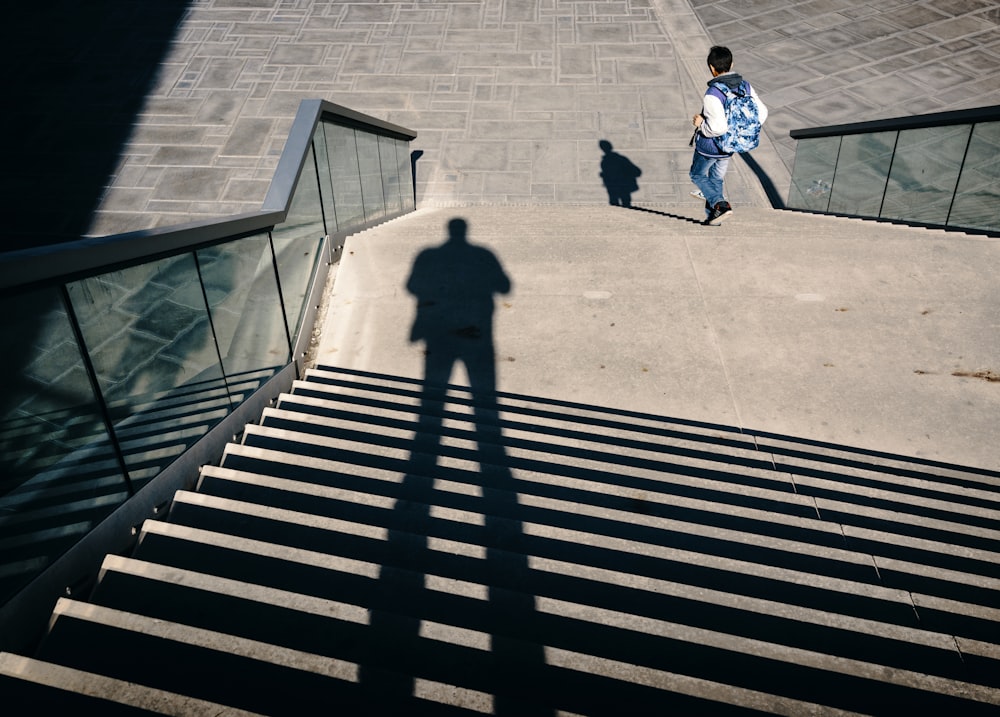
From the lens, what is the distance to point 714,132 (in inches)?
245

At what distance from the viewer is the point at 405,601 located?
8.54 feet

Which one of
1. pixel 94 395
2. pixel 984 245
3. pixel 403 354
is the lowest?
pixel 403 354

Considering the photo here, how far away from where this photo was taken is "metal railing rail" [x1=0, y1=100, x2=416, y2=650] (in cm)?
247

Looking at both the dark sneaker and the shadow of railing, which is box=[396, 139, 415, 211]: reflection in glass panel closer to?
the dark sneaker

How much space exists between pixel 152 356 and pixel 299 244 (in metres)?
1.97

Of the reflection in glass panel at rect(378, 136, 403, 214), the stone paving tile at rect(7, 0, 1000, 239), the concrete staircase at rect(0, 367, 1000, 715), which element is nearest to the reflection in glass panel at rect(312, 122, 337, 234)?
the reflection in glass panel at rect(378, 136, 403, 214)

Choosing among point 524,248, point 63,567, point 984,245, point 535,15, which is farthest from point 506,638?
point 535,15

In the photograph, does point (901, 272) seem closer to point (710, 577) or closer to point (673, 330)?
point (673, 330)

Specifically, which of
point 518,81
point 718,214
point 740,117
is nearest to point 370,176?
point 718,214

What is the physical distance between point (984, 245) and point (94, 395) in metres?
6.28

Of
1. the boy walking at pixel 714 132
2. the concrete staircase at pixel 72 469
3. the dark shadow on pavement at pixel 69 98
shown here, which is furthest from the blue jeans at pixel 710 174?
the dark shadow on pavement at pixel 69 98

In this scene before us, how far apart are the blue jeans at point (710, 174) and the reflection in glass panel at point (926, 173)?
169 cm

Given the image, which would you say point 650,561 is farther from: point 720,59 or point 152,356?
point 720,59

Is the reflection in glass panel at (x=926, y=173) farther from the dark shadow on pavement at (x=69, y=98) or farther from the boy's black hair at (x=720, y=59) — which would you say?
the dark shadow on pavement at (x=69, y=98)
